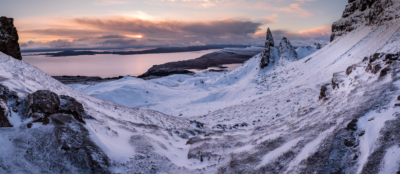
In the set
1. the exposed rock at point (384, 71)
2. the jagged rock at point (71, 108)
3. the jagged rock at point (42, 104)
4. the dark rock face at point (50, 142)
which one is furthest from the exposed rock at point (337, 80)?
the jagged rock at point (42, 104)

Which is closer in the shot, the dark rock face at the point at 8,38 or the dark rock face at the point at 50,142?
the dark rock face at the point at 50,142

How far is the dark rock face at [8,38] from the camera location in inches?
704

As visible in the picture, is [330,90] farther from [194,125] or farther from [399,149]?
[194,125]

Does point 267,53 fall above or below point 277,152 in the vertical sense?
above

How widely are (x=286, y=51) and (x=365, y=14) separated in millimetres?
18958

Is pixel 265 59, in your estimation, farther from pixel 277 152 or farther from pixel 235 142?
pixel 277 152

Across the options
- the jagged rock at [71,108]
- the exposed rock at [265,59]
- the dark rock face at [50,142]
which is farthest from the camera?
the exposed rock at [265,59]

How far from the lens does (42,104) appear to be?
699 centimetres

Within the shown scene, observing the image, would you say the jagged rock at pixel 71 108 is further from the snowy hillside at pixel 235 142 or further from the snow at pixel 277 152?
the snow at pixel 277 152

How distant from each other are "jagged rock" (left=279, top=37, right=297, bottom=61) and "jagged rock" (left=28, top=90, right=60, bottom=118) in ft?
150

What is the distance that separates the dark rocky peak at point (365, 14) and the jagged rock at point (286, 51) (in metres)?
10.4

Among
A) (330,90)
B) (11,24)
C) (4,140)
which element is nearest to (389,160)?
(330,90)

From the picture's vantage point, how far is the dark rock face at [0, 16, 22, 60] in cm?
1789

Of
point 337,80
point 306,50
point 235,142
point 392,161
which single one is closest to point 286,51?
point 306,50
